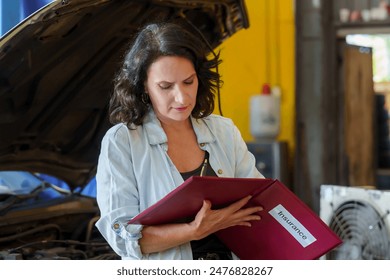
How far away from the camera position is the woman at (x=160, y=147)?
1.24m

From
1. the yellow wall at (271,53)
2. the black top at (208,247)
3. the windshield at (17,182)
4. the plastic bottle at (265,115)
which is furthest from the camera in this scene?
the yellow wall at (271,53)

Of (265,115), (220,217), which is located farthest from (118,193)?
(265,115)

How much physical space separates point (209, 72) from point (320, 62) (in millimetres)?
3730

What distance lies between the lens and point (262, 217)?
4.35 ft

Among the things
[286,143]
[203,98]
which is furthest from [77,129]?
[286,143]

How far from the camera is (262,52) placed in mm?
4879

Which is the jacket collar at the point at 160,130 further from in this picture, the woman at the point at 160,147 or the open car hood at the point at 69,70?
the open car hood at the point at 69,70

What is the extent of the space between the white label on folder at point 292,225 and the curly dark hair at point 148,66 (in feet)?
0.71

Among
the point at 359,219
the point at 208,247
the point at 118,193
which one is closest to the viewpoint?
the point at 118,193

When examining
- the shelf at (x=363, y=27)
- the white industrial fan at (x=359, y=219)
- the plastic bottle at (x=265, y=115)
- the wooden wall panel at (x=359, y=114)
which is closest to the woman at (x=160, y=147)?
the white industrial fan at (x=359, y=219)

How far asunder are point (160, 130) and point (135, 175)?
0.09 m

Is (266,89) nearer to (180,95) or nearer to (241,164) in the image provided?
(241,164)

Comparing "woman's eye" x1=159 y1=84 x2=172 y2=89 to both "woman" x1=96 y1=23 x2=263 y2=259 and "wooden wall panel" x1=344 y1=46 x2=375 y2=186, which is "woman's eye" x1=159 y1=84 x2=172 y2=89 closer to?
"woman" x1=96 y1=23 x2=263 y2=259

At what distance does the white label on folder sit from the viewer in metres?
1.29
